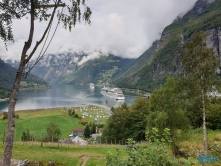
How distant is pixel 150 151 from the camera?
511 cm

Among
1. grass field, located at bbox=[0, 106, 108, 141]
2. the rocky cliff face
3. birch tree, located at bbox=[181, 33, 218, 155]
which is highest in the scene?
the rocky cliff face

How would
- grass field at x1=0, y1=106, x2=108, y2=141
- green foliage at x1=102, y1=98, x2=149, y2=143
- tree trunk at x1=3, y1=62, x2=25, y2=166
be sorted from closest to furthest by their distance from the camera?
tree trunk at x1=3, y1=62, x2=25, y2=166 → green foliage at x1=102, y1=98, x2=149, y2=143 → grass field at x1=0, y1=106, x2=108, y2=141

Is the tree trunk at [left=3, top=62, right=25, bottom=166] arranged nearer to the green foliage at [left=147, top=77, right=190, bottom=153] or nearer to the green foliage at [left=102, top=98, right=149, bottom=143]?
the green foliage at [left=147, top=77, right=190, bottom=153]

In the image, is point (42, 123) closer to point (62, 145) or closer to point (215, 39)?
point (62, 145)

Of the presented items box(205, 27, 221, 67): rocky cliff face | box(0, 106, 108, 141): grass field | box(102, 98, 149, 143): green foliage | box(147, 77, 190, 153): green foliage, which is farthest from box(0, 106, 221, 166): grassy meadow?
box(205, 27, 221, 67): rocky cliff face

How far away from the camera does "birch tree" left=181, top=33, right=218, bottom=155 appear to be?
1475cm

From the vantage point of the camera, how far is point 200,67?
48.8ft

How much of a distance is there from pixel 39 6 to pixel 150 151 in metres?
6.35

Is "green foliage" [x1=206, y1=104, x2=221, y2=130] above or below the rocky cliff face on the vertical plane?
below

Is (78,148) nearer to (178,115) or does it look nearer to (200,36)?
(178,115)

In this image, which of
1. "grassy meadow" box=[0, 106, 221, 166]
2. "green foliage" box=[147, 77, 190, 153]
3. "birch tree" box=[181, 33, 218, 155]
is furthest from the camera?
"green foliage" box=[147, 77, 190, 153]

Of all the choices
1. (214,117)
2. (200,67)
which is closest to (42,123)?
(214,117)

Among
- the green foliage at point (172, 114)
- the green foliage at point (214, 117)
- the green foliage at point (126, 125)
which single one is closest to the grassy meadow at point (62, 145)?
the green foliage at point (172, 114)

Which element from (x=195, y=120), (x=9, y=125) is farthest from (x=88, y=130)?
(x=9, y=125)
